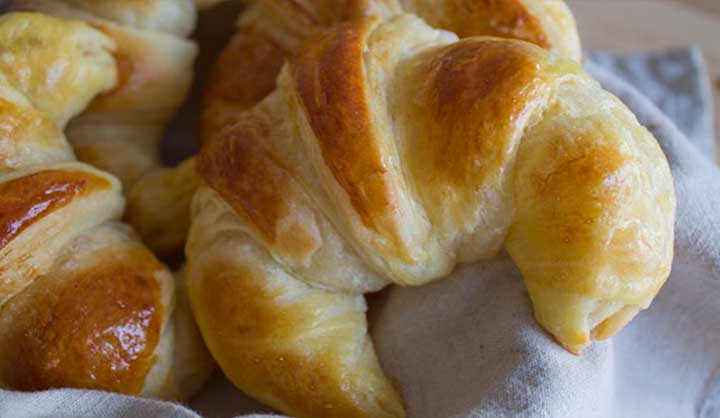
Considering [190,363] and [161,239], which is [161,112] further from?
[190,363]

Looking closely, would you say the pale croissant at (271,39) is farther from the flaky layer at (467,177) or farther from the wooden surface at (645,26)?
the wooden surface at (645,26)

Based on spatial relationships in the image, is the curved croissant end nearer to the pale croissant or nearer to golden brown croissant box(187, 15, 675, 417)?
golden brown croissant box(187, 15, 675, 417)

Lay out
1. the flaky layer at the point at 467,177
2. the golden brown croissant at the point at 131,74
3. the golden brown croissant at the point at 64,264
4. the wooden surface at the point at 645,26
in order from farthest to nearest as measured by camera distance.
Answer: the wooden surface at the point at 645,26 < the golden brown croissant at the point at 131,74 < the golden brown croissant at the point at 64,264 < the flaky layer at the point at 467,177

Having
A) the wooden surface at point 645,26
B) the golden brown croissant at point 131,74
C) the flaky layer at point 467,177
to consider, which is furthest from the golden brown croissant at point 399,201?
the wooden surface at point 645,26

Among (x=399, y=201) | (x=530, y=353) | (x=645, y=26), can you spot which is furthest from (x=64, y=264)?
(x=645, y=26)

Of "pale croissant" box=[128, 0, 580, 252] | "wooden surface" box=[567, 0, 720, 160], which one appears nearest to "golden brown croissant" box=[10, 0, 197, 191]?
"pale croissant" box=[128, 0, 580, 252]
